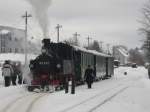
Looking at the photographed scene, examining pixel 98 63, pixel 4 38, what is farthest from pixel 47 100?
pixel 4 38

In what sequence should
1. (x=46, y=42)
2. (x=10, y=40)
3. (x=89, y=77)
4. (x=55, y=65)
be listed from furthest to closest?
(x=10, y=40) < (x=89, y=77) < (x=46, y=42) < (x=55, y=65)

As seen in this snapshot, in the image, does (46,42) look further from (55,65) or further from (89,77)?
(89,77)

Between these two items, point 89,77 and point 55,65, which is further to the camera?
point 89,77

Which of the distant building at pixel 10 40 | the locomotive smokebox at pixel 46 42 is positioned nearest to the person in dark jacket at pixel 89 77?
the locomotive smokebox at pixel 46 42

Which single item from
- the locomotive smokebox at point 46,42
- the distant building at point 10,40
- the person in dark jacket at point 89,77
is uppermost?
the distant building at point 10,40

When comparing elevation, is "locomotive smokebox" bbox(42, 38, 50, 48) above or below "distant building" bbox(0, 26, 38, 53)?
below

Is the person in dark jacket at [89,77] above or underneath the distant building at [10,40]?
underneath

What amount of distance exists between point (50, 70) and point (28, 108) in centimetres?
930

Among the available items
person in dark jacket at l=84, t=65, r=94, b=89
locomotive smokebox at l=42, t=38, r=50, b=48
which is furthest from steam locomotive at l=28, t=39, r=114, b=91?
person in dark jacket at l=84, t=65, r=94, b=89

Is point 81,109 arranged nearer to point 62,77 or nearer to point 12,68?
point 62,77

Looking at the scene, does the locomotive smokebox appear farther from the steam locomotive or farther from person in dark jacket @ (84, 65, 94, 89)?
person in dark jacket @ (84, 65, 94, 89)

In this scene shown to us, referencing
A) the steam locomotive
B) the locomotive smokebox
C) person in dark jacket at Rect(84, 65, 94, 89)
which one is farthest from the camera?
person in dark jacket at Rect(84, 65, 94, 89)

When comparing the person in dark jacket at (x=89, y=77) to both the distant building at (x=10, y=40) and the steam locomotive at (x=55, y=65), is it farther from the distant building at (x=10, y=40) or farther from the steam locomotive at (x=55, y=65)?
the distant building at (x=10, y=40)

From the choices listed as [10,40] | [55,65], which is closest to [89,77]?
[55,65]
